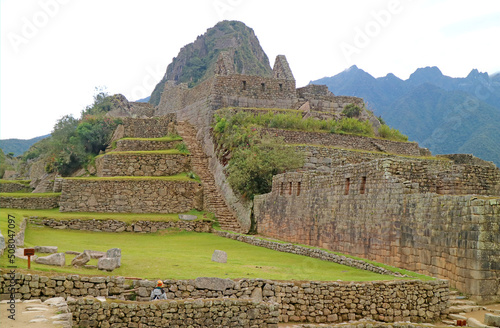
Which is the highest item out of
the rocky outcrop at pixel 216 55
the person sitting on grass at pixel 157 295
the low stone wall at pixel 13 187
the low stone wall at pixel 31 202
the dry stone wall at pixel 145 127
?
the rocky outcrop at pixel 216 55

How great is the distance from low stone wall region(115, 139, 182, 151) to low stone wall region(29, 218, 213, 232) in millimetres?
8880

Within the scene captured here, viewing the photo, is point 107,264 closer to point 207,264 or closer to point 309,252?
point 207,264

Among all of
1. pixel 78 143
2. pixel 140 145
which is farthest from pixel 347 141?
pixel 78 143

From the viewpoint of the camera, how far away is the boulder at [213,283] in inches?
472

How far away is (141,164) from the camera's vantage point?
108ft

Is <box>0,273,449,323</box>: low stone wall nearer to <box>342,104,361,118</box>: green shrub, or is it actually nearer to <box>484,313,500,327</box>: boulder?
<box>484,313,500,327</box>: boulder

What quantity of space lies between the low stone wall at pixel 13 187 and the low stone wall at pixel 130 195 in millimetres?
9753

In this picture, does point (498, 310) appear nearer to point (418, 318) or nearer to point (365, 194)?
point (418, 318)

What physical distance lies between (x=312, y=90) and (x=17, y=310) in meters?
36.4

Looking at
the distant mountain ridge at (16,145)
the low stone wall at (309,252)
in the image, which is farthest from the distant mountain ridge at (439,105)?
the distant mountain ridge at (16,145)

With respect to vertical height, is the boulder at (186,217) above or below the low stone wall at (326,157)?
below

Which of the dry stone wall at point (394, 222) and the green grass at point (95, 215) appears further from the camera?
the green grass at point (95, 215)

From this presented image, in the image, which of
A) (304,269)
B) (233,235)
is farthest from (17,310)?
(233,235)

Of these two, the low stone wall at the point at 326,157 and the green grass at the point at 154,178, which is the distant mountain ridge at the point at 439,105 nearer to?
the low stone wall at the point at 326,157
